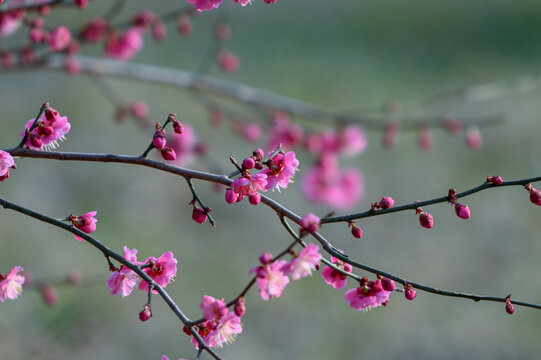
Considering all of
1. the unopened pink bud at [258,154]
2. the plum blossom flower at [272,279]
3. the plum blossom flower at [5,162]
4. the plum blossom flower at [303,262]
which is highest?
the unopened pink bud at [258,154]

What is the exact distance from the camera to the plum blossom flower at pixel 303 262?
89 centimetres

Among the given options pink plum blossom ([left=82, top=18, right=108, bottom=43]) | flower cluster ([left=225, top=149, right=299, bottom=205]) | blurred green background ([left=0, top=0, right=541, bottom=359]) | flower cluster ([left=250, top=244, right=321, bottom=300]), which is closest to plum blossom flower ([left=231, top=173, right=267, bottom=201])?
flower cluster ([left=225, top=149, right=299, bottom=205])

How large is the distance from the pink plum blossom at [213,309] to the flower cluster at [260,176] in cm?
16

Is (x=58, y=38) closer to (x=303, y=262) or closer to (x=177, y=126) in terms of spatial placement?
(x=177, y=126)

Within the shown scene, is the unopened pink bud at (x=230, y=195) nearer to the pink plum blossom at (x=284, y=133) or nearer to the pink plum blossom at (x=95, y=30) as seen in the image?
the pink plum blossom at (x=95, y=30)

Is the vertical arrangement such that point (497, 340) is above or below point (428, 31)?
below

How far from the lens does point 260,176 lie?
101 cm

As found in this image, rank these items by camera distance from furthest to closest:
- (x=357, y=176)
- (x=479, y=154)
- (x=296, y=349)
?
(x=479, y=154)
(x=296, y=349)
(x=357, y=176)

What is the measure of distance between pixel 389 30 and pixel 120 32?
640 centimetres

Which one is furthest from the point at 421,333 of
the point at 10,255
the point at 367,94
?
the point at 367,94

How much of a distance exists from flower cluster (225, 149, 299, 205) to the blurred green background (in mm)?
1179

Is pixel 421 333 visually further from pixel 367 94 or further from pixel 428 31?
pixel 428 31

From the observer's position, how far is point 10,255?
4.10 m

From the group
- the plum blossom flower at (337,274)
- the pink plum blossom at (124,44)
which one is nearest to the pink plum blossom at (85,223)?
the plum blossom flower at (337,274)
